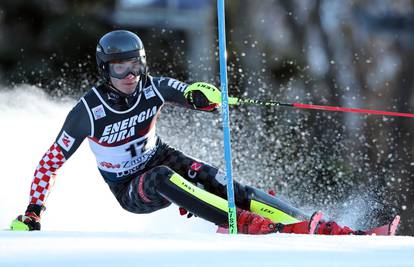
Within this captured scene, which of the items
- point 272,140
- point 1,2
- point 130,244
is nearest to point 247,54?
point 272,140

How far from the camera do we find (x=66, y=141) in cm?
563

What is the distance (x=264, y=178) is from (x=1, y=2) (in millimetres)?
7157

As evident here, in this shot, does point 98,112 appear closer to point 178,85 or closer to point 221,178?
point 178,85

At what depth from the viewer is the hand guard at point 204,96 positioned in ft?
18.2

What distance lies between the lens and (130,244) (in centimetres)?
372

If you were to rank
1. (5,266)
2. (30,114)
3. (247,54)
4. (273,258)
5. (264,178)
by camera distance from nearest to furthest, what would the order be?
(5,266), (273,258), (30,114), (264,178), (247,54)

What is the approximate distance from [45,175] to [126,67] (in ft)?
2.78

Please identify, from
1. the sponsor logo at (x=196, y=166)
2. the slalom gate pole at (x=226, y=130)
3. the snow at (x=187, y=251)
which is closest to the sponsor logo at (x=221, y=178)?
the sponsor logo at (x=196, y=166)

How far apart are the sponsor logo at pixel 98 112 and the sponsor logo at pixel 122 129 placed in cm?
9

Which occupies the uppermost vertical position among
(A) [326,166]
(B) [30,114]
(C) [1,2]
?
(C) [1,2]

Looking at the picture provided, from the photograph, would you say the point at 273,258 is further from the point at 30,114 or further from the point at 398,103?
the point at 398,103

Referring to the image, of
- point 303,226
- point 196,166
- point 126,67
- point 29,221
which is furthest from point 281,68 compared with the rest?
point 29,221

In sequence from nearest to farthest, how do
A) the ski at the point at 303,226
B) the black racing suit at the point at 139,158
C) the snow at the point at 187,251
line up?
the snow at the point at 187,251 < the ski at the point at 303,226 < the black racing suit at the point at 139,158

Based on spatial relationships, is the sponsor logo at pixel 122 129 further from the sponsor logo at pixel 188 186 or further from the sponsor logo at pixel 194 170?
the sponsor logo at pixel 188 186
